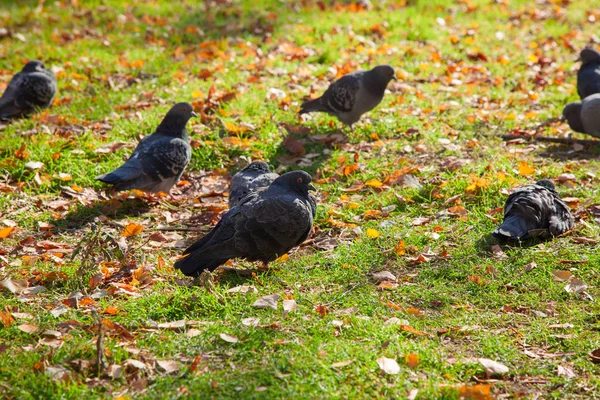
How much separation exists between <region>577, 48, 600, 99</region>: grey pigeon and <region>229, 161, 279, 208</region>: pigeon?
447 cm

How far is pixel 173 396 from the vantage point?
3.36 metres

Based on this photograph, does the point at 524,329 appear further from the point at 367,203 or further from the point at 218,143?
the point at 218,143

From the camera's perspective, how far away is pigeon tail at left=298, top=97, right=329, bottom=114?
299 inches

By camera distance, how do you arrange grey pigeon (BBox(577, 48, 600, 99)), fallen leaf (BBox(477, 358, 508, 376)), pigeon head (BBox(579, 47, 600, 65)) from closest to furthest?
fallen leaf (BBox(477, 358, 508, 376)) < grey pigeon (BBox(577, 48, 600, 99)) < pigeon head (BBox(579, 47, 600, 65))

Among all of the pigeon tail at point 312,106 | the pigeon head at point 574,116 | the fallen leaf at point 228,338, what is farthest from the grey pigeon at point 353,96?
the fallen leaf at point 228,338

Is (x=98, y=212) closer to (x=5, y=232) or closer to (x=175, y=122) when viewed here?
(x=5, y=232)

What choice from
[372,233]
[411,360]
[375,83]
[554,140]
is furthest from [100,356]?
[554,140]

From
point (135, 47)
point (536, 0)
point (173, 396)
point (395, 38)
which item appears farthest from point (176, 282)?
point (536, 0)

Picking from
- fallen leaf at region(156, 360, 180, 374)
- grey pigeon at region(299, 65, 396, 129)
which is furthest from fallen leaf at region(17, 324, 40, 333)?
grey pigeon at region(299, 65, 396, 129)

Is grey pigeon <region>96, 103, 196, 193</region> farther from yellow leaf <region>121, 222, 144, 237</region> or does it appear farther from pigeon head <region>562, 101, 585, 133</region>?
pigeon head <region>562, 101, 585, 133</region>

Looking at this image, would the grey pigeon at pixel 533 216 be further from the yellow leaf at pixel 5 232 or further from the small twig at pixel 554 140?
the yellow leaf at pixel 5 232

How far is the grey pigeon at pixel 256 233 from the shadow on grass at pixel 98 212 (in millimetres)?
1534

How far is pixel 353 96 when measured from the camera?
741cm

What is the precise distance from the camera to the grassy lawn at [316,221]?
3637 millimetres
